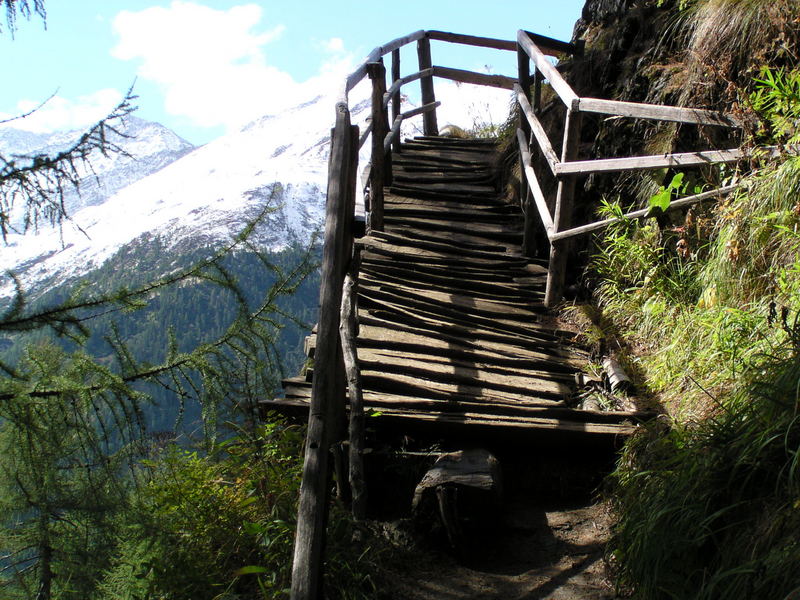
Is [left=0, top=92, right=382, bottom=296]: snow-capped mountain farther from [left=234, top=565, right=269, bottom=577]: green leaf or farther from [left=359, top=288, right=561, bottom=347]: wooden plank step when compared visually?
[left=234, top=565, right=269, bottom=577]: green leaf

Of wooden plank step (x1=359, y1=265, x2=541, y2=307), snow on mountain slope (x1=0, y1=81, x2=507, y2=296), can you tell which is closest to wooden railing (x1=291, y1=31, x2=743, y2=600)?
wooden plank step (x1=359, y1=265, x2=541, y2=307)

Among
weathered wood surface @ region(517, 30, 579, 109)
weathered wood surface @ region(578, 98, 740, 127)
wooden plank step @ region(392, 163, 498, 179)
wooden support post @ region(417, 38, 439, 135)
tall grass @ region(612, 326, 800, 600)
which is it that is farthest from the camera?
wooden support post @ region(417, 38, 439, 135)

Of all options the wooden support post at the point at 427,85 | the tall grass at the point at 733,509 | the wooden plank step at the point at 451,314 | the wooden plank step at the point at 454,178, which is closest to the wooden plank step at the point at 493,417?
the tall grass at the point at 733,509

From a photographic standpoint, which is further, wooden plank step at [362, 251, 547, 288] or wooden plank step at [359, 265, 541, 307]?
wooden plank step at [362, 251, 547, 288]

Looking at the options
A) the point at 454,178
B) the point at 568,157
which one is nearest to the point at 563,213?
the point at 568,157

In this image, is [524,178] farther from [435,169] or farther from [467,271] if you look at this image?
[435,169]

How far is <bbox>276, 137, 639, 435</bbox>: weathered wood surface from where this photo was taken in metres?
4.02

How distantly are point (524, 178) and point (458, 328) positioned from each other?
2435 millimetres

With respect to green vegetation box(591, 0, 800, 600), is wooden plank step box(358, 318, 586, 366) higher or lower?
lower

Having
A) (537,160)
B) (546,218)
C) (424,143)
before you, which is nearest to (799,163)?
(546,218)

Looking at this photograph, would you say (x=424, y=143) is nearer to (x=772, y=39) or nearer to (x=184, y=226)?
(x=772, y=39)

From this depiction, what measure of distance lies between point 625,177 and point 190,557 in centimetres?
386

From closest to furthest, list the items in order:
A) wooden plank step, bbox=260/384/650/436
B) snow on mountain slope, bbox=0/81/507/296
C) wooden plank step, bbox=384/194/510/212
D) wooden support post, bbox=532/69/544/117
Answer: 1. wooden plank step, bbox=260/384/650/436
2. wooden support post, bbox=532/69/544/117
3. wooden plank step, bbox=384/194/510/212
4. snow on mountain slope, bbox=0/81/507/296

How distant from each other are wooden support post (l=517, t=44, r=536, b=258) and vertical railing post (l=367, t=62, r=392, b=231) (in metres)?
1.33
